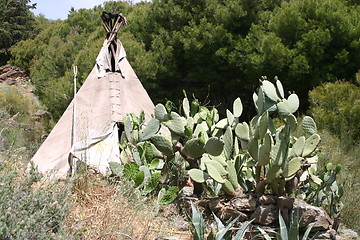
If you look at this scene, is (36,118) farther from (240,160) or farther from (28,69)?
(240,160)

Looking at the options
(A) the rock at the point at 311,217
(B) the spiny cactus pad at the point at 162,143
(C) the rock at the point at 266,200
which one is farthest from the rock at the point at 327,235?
(B) the spiny cactus pad at the point at 162,143

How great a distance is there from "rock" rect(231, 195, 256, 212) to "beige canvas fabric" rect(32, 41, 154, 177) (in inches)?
97.9

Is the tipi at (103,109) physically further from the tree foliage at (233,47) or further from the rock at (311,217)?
the tree foliage at (233,47)

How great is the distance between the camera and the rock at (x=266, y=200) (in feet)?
10.8

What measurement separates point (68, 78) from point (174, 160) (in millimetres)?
9877

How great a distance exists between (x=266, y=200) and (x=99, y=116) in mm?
3778

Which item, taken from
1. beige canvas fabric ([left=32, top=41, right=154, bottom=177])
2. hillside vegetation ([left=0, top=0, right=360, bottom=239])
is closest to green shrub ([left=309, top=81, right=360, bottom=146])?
hillside vegetation ([left=0, top=0, right=360, bottom=239])

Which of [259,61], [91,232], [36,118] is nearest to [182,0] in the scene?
[259,61]

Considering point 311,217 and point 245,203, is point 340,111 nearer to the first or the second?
point 311,217

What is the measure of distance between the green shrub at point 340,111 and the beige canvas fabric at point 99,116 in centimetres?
318

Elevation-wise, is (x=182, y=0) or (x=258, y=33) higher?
(x=182, y=0)

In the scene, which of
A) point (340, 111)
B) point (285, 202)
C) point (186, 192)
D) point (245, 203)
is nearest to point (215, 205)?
point (245, 203)

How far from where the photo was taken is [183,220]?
3678 millimetres

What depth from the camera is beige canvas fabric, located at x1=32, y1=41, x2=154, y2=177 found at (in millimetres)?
5805
